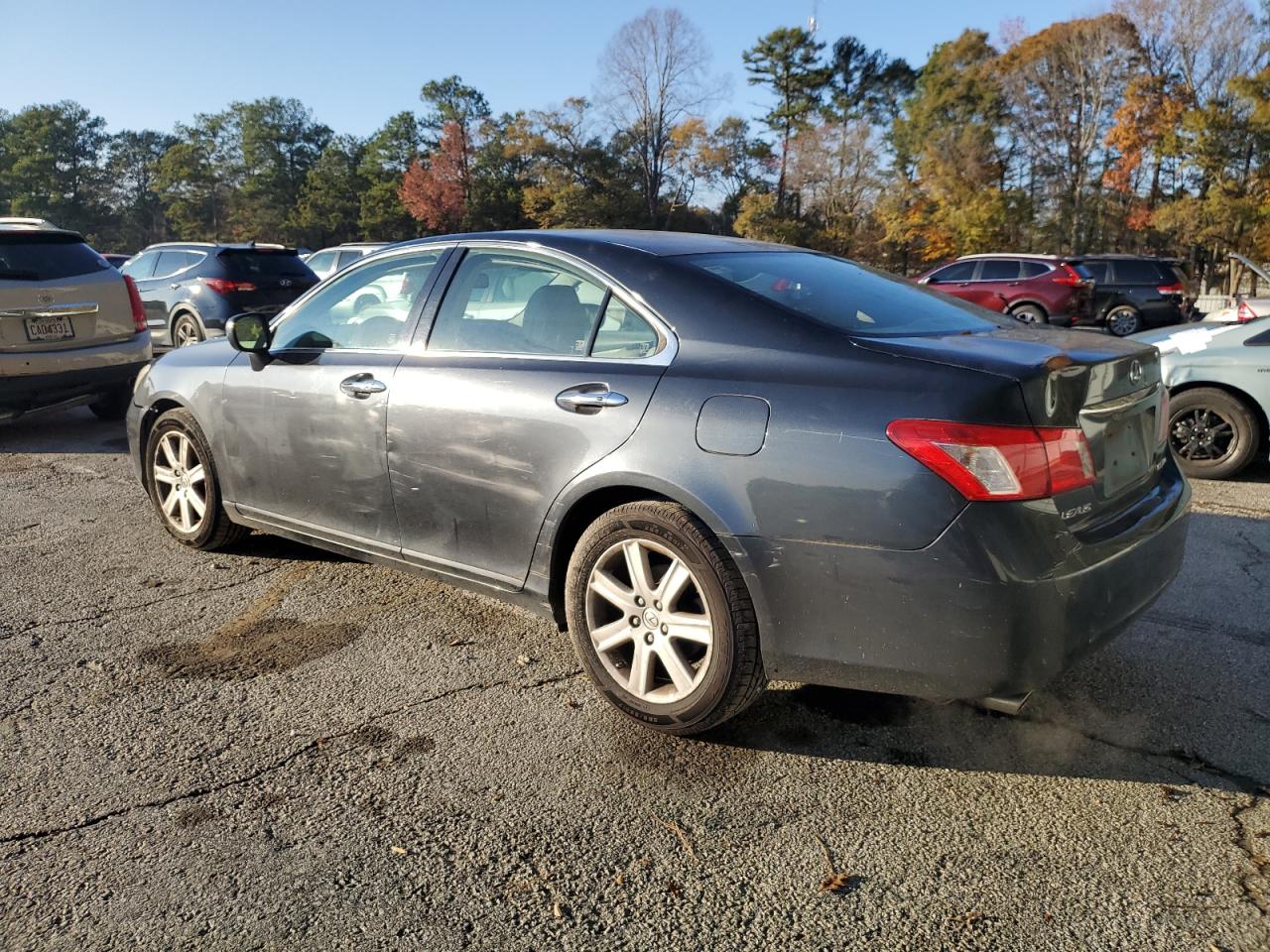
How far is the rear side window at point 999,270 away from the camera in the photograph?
18.0 m

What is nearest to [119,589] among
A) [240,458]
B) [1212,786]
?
[240,458]

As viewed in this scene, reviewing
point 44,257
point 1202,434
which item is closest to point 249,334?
point 44,257

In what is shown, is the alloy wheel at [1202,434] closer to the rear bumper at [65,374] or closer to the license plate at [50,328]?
the rear bumper at [65,374]

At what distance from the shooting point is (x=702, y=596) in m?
2.82

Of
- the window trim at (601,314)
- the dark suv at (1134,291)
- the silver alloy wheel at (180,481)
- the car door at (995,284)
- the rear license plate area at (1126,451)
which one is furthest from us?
the car door at (995,284)

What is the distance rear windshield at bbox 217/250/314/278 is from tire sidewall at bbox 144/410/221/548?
861 centimetres

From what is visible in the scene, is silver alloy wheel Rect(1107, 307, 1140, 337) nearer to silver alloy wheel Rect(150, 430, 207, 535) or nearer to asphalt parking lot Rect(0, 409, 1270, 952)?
asphalt parking lot Rect(0, 409, 1270, 952)

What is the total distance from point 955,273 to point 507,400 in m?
17.6

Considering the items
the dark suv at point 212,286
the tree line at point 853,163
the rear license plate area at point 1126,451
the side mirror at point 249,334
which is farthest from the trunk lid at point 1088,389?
the tree line at point 853,163

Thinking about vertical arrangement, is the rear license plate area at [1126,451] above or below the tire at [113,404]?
above

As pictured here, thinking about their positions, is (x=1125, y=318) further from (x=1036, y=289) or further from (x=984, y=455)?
(x=984, y=455)

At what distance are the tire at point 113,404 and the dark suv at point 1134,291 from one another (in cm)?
1591

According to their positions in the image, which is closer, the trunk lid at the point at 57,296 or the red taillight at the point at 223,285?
the trunk lid at the point at 57,296

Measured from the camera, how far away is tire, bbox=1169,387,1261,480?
6.26 m
